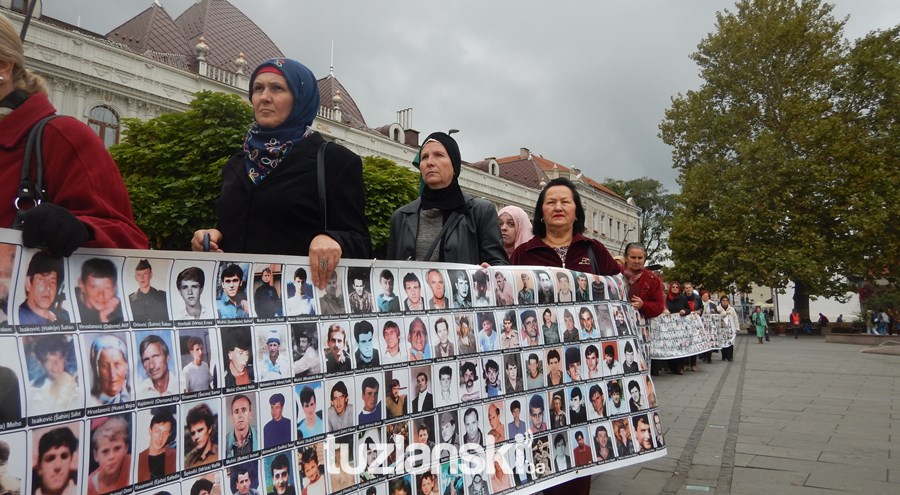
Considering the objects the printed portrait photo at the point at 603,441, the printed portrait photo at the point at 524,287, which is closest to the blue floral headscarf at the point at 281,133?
the printed portrait photo at the point at 524,287

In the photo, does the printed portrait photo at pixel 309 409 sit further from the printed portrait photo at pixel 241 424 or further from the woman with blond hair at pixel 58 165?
the woman with blond hair at pixel 58 165

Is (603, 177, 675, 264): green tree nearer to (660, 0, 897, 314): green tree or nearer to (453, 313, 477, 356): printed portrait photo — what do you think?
(660, 0, 897, 314): green tree

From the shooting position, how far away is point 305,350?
1.83m

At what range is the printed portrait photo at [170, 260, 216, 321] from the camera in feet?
5.29

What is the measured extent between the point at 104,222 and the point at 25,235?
10.6 inches

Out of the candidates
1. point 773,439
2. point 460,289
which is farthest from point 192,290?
point 773,439

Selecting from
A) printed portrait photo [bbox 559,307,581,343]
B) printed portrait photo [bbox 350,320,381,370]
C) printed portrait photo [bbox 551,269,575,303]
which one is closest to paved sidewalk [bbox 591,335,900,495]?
printed portrait photo [bbox 559,307,581,343]

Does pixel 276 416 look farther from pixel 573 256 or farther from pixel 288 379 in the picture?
pixel 573 256

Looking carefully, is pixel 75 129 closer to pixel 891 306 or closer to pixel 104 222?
pixel 104 222

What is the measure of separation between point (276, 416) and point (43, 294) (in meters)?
0.67

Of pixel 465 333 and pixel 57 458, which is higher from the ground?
pixel 465 333

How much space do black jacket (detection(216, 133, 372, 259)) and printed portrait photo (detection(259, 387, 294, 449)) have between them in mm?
616

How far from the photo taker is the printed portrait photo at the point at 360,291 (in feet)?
6.61

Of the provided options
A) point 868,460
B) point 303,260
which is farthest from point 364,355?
point 868,460
